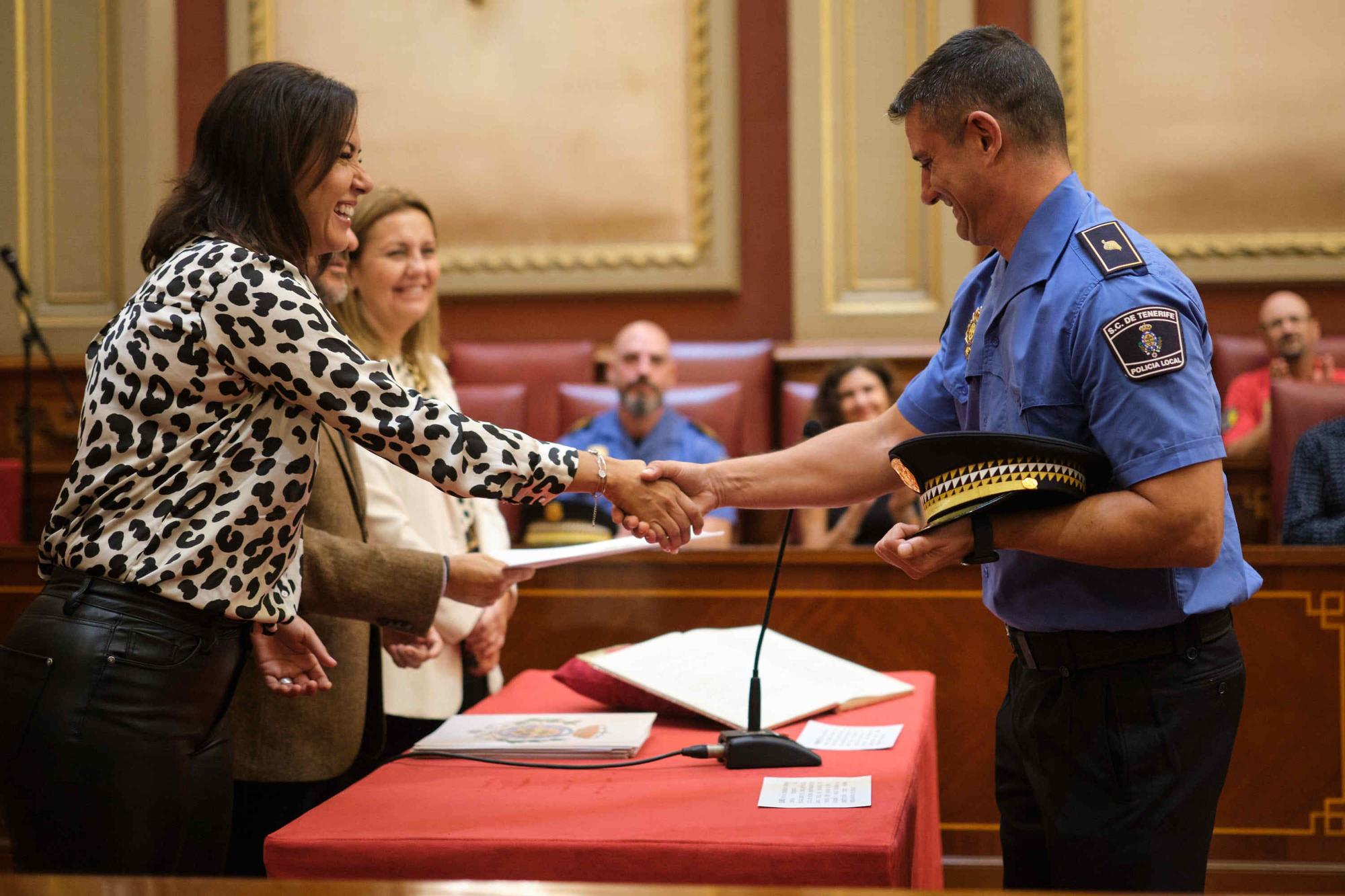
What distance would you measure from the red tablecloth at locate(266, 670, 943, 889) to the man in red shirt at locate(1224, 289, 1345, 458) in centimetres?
341

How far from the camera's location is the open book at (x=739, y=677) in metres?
1.82

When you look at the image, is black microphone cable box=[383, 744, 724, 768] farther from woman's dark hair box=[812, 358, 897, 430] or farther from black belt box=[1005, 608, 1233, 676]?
woman's dark hair box=[812, 358, 897, 430]

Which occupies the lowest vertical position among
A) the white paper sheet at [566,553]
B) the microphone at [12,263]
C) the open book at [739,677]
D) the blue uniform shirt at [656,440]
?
the open book at [739,677]

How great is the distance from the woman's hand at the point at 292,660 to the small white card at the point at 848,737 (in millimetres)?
661

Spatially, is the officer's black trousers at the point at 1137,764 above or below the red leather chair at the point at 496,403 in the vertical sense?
below

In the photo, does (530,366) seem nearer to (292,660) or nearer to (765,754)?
(292,660)

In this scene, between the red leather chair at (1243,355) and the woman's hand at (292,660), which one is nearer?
the woman's hand at (292,660)

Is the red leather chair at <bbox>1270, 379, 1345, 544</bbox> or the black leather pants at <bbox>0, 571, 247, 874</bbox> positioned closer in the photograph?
the black leather pants at <bbox>0, 571, 247, 874</bbox>

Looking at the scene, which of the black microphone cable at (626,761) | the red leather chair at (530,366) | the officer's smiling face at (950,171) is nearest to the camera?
the officer's smiling face at (950,171)

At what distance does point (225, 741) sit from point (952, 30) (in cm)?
414

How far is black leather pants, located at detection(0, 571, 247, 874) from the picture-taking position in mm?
1354

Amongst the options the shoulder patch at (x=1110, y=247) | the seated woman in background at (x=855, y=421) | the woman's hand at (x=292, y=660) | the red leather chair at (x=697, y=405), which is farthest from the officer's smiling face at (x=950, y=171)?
the red leather chair at (x=697, y=405)

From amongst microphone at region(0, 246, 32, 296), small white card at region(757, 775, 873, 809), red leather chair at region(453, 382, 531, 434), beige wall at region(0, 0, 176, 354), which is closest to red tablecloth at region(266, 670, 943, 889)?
small white card at region(757, 775, 873, 809)

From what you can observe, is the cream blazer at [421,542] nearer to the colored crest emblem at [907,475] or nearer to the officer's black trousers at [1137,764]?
the colored crest emblem at [907,475]
